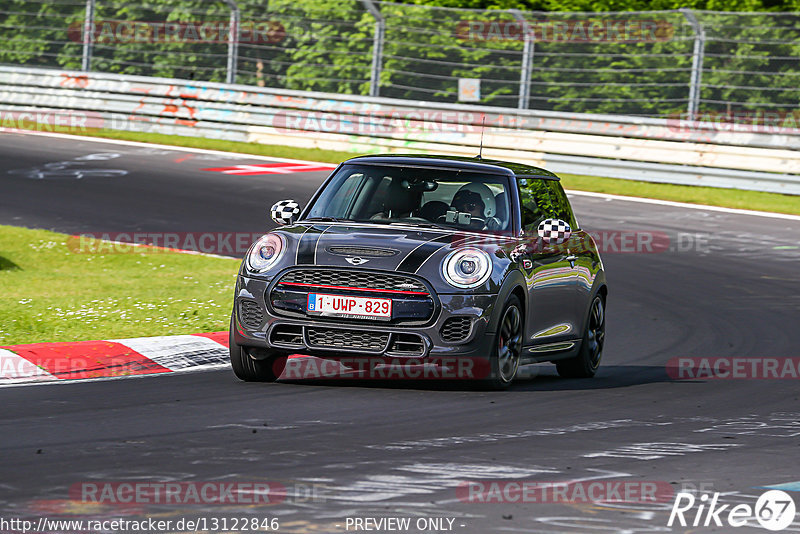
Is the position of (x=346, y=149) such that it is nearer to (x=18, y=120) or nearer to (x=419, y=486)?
(x=18, y=120)

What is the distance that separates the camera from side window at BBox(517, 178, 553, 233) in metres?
9.94

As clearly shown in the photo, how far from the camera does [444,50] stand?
24.0m

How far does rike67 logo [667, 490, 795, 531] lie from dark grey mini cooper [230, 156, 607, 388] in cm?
275

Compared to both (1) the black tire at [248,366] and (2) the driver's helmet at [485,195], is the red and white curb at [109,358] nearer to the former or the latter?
(1) the black tire at [248,366]

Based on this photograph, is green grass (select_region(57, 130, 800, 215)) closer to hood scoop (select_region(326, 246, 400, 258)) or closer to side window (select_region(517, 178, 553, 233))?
side window (select_region(517, 178, 553, 233))

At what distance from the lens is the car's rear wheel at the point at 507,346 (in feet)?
29.2

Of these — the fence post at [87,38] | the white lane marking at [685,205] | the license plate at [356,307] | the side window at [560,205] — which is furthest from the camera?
the fence post at [87,38]

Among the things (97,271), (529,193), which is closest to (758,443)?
(529,193)

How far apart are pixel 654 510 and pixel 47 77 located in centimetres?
2212

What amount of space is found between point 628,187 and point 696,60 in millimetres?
2174

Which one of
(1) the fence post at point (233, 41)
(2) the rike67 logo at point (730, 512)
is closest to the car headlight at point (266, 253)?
(2) the rike67 logo at point (730, 512)

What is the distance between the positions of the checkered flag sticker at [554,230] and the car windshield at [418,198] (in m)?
0.24

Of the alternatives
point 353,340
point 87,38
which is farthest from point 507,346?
point 87,38

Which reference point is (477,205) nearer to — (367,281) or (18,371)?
(367,281)
